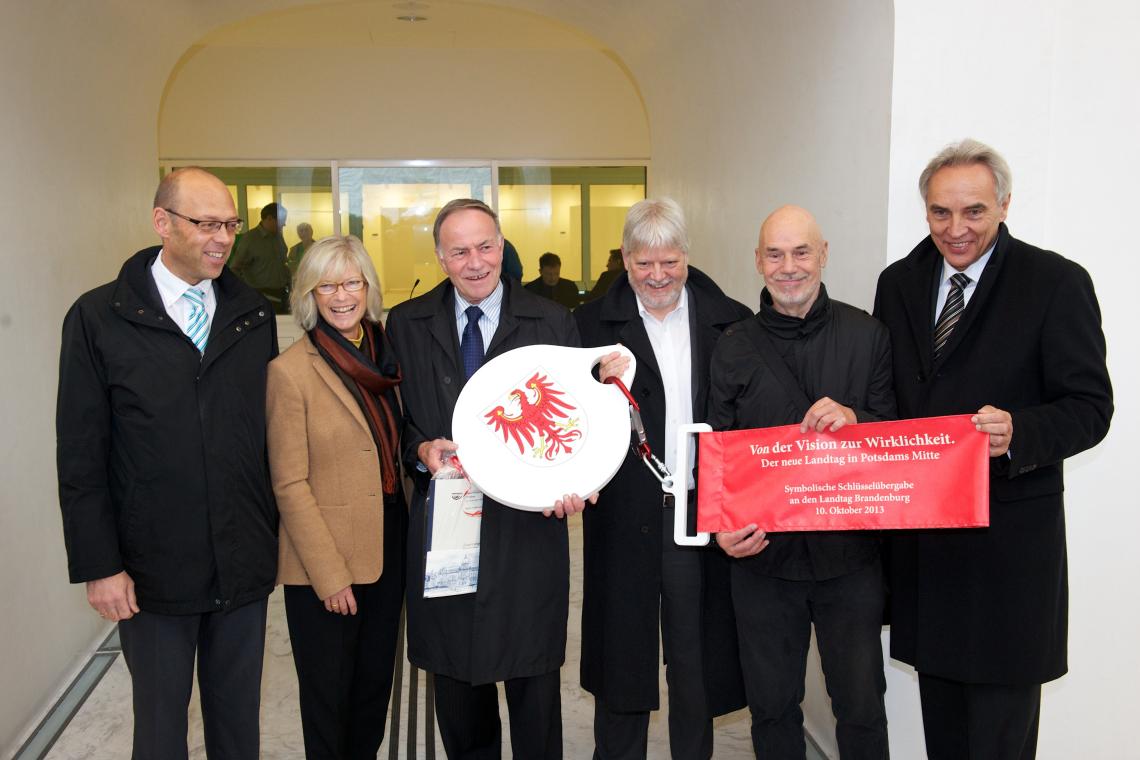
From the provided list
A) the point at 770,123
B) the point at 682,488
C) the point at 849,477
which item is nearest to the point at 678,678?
the point at 682,488

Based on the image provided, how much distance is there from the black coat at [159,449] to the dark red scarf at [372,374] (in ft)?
0.62

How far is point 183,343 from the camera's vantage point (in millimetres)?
2113

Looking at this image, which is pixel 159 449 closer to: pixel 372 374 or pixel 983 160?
pixel 372 374

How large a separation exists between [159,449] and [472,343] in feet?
2.61

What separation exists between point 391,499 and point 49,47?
2760 millimetres

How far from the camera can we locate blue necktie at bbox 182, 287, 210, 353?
216 centimetres

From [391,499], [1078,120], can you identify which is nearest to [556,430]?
[391,499]

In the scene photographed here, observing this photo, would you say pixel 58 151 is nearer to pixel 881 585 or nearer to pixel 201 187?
pixel 201 187

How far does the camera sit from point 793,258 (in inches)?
82.4

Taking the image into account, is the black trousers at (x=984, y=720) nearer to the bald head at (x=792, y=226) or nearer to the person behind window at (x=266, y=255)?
the bald head at (x=792, y=226)

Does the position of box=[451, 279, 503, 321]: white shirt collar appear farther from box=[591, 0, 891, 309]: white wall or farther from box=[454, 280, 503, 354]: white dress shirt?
box=[591, 0, 891, 309]: white wall

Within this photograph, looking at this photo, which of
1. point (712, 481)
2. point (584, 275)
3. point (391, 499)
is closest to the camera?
point (712, 481)

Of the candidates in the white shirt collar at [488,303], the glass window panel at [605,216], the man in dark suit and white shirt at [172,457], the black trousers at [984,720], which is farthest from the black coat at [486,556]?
the glass window panel at [605,216]

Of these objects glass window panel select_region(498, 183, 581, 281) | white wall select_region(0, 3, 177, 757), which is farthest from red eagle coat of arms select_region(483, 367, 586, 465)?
glass window panel select_region(498, 183, 581, 281)
